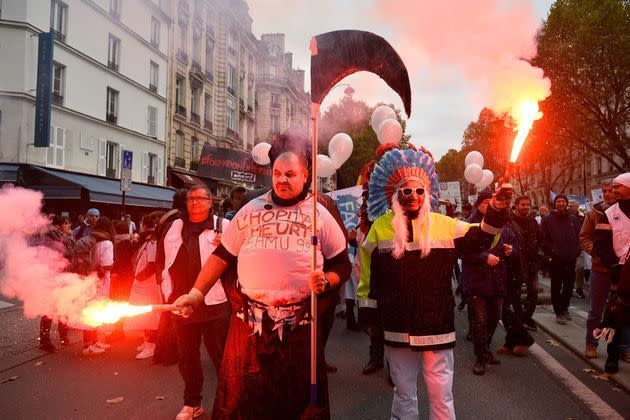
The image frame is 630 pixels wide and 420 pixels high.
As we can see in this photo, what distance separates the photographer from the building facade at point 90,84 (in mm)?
18344

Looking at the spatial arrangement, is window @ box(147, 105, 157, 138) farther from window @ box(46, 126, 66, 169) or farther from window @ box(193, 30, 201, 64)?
window @ box(193, 30, 201, 64)

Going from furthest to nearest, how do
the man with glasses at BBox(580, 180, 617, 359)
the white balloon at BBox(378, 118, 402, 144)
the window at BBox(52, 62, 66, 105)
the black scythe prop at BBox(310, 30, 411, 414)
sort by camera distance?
the window at BBox(52, 62, 66, 105)
the white balloon at BBox(378, 118, 402, 144)
the man with glasses at BBox(580, 180, 617, 359)
the black scythe prop at BBox(310, 30, 411, 414)

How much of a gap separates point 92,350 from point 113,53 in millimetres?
22186

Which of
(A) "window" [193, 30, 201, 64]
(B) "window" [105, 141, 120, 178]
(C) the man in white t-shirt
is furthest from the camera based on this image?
(B) "window" [105, 141, 120, 178]

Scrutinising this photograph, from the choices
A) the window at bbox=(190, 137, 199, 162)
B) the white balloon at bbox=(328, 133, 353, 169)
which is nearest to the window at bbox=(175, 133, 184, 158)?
the window at bbox=(190, 137, 199, 162)

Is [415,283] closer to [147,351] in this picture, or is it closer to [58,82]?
[147,351]

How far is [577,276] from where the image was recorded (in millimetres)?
11008

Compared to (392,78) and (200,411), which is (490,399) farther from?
(392,78)

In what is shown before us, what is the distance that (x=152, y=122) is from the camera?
28.2 meters

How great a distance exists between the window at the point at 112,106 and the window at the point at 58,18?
3.98 m

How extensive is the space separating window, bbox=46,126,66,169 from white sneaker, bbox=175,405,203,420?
18378 mm

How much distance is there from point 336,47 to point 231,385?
2.01 meters

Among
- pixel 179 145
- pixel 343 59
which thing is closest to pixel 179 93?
pixel 179 145

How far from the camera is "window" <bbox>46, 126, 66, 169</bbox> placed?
19.8 metres
